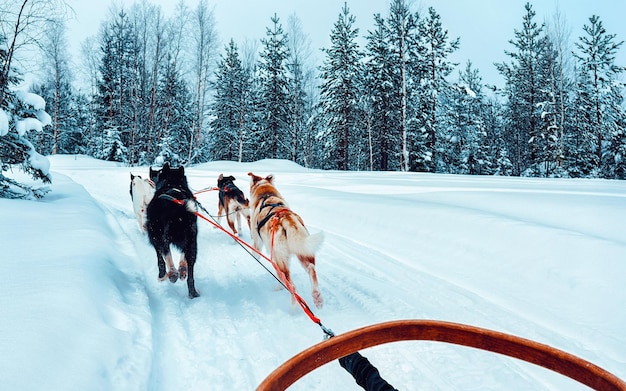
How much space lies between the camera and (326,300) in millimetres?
3229

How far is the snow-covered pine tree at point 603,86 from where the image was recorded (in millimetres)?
22531

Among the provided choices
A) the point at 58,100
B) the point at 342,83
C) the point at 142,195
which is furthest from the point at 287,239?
the point at 58,100

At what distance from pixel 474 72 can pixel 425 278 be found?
3393cm

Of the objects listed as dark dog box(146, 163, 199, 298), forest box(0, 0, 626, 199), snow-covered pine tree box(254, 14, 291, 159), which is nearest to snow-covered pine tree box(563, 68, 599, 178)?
forest box(0, 0, 626, 199)

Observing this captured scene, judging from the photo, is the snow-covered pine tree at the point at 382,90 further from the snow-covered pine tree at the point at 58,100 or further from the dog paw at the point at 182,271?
the snow-covered pine tree at the point at 58,100

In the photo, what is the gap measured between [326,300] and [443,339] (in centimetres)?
196

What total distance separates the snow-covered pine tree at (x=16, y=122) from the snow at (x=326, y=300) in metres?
1.47

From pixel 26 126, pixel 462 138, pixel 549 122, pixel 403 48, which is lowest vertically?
pixel 26 126

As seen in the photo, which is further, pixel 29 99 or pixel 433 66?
pixel 433 66

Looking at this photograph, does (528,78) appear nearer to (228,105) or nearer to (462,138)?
(462,138)

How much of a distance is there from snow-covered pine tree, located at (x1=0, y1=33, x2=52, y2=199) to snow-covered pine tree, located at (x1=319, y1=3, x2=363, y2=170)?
17774mm

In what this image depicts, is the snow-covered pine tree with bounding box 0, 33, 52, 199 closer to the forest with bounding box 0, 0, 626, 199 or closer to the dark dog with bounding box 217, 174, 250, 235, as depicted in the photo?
the dark dog with bounding box 217, 174, 250, 235

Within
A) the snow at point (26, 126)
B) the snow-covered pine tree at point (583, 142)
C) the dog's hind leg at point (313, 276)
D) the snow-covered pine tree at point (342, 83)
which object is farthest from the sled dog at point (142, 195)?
the snow-covered pine tree at point (583, 142)

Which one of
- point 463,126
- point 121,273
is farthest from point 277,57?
point 121,273
